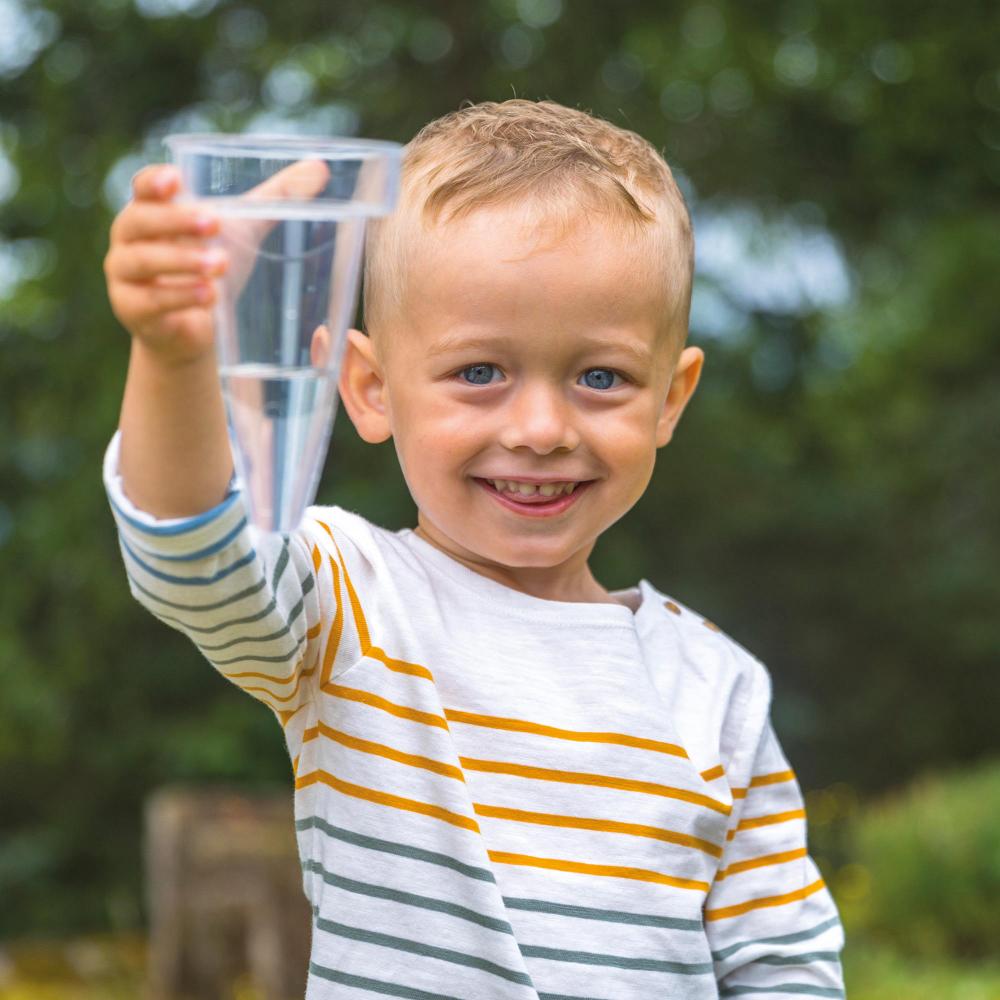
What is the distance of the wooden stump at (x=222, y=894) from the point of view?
587 cm

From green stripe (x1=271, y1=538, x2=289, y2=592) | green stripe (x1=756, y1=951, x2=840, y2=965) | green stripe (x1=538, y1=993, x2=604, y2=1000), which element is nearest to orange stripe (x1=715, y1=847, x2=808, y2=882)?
green stripe (x1=756, y1=951, x2=840, y2=965)

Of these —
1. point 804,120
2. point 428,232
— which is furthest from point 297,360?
point 804,120

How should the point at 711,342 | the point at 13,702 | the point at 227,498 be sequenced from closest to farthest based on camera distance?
the point at 227,498
the point at 13,702
the point at 711,342

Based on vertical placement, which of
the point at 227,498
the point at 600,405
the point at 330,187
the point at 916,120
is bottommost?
the point at 227,498

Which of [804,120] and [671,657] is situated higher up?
[804,120]

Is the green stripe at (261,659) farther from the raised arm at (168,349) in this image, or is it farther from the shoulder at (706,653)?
the shoulder at (706,653)

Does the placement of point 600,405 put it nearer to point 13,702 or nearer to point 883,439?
point 13,702

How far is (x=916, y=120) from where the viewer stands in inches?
276

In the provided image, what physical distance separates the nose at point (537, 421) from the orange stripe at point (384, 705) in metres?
0.31

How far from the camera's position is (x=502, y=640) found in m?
1.81

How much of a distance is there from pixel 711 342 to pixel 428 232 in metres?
5.80

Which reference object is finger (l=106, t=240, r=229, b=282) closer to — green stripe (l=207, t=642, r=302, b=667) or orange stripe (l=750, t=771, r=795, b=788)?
green stripe (l=207, t=642, r=302, b=667)

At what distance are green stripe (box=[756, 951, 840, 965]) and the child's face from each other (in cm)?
59

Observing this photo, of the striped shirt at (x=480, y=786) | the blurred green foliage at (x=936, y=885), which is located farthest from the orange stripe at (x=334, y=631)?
the blurred green foliage at (x=936, y=885)
